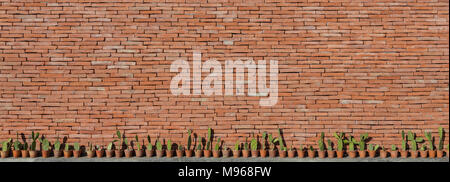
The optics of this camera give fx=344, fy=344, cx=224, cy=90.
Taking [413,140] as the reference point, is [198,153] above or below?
below

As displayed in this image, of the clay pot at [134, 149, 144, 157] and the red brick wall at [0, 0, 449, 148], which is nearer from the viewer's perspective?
the clay pot at [134, 149, 144, 157]

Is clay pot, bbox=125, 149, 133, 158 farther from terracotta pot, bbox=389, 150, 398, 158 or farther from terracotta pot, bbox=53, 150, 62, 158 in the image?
terracotta pot, bbox=389, 150, 398, 158

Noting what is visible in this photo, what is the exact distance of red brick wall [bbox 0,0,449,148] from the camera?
17.8 feet

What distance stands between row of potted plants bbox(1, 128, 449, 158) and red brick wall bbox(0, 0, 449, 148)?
0.47ft

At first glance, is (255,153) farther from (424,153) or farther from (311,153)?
(424,153)

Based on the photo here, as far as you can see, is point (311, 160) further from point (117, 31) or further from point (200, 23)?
point (117, 31)

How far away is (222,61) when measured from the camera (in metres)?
5.47

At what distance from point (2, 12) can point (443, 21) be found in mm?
7007

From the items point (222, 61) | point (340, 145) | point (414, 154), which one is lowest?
point (414, 154)

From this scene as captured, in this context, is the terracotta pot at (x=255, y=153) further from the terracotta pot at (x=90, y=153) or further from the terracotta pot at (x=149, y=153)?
the terracotta pot at (x=90, y=153)

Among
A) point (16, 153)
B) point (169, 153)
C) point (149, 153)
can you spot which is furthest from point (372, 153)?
point (16, 153)

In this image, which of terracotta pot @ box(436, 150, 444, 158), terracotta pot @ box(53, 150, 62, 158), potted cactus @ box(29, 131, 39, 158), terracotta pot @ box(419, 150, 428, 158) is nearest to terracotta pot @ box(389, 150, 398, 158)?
terracotta pot @ box(419, 150, 428, 158)

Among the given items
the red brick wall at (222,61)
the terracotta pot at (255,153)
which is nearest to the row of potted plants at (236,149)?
the terracotta pot at (255,153)

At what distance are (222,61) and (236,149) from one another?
4.59 feet
